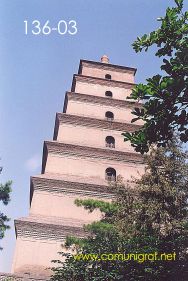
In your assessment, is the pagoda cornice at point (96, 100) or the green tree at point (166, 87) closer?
the green tree at point (166, 87)

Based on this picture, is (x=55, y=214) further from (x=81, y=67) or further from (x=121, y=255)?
(x=81, y=67)

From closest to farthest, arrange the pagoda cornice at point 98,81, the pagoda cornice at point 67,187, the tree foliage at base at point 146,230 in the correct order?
the tree foliage at base at point 146,230 → the pagoda cornice at point 67,187 → the pagoda cornice at point 98,81

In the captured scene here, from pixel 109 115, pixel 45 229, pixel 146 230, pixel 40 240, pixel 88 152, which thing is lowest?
pixel 40 240

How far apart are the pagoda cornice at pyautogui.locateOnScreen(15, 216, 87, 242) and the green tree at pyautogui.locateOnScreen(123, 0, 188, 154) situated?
9.61 meters

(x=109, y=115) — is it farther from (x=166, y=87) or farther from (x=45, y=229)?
(x=166, y=87)

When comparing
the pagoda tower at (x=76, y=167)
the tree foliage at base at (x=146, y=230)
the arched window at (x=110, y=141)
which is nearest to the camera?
the tree foliage at base at (x=146, y=230)

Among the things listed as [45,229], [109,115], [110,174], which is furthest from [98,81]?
[45,229]

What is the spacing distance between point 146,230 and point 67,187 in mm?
6134

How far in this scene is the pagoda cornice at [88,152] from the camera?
18.7 metres

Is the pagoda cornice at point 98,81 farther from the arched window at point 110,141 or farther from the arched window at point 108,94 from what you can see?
the arched window at point 110,141

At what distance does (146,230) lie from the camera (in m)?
11.8

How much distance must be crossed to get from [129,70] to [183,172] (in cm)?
1346

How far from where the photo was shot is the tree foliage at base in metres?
10.2

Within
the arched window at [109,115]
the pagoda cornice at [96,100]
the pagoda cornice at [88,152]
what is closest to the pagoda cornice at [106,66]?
the pagoda cornice at [96,100]
